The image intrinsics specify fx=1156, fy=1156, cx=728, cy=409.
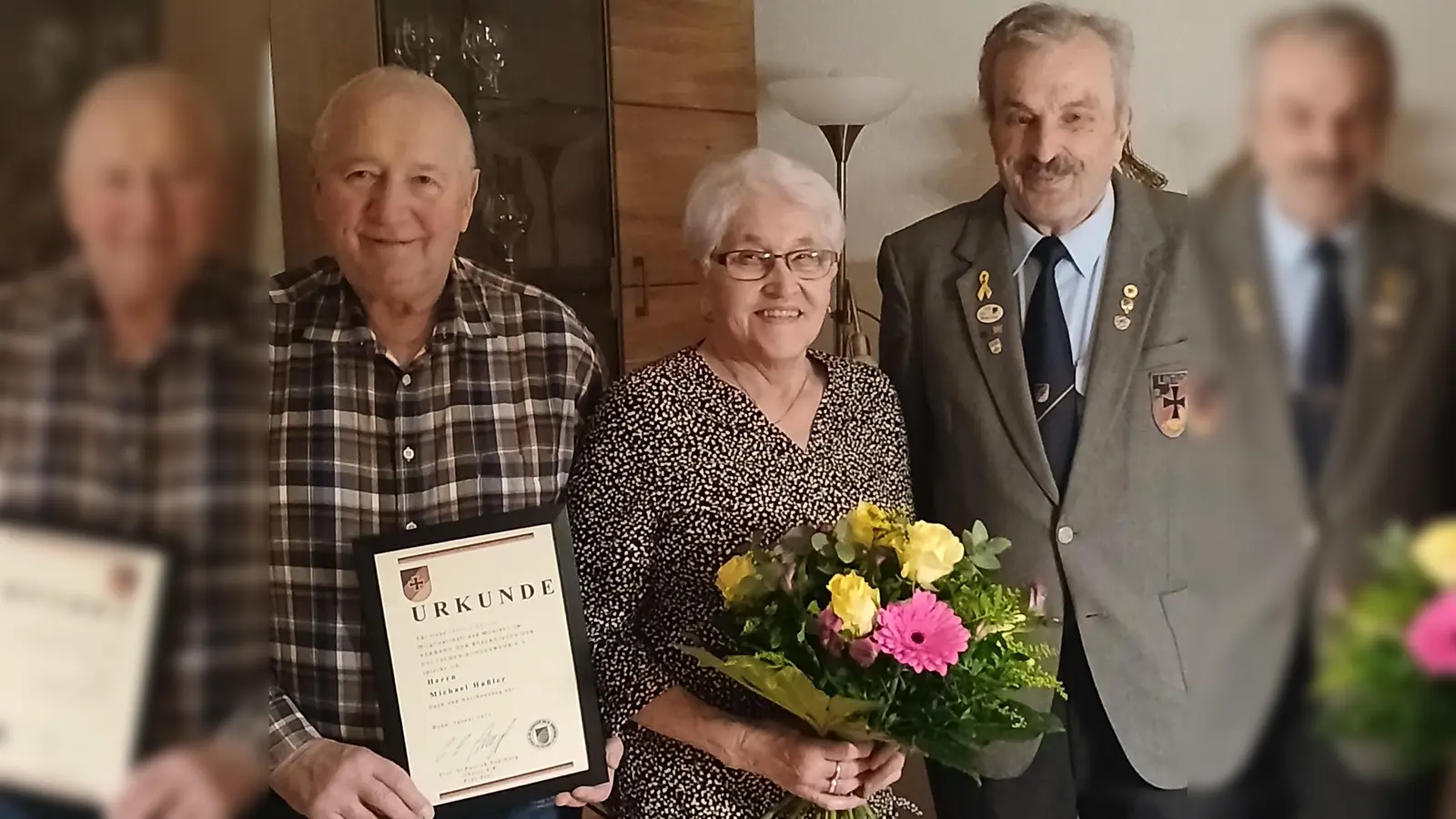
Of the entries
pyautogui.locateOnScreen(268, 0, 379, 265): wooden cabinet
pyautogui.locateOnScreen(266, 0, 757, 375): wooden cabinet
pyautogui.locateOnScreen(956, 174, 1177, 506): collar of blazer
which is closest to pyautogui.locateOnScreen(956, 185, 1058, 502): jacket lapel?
pyautogui.locateOnScreen(956, 174, 1177, 506): collar of blazer

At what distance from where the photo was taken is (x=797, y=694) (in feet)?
3.86
